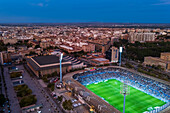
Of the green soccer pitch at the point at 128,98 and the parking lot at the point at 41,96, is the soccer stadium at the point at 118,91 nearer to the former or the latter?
the green soccer pitch at the point at 128,98

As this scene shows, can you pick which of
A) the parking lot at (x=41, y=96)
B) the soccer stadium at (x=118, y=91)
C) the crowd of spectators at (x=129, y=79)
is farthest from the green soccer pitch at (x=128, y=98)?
the parking lot at (x=41, y=96)

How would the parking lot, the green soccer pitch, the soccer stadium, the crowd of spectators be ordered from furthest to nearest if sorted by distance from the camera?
the crowd of spectators
the green soccer pitch
the soccer stadium
the parking lot

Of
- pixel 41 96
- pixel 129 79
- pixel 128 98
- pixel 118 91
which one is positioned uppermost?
pixel 129 79

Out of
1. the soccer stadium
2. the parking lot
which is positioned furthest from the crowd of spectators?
the parking lot

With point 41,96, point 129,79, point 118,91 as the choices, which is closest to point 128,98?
point 118,91

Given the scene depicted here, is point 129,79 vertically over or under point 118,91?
over

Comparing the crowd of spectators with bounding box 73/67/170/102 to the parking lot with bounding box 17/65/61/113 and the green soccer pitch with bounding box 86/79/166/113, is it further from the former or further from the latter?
the parking lot with bounding box 17/65/61/113

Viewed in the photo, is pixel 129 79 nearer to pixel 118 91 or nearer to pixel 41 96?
pixel 118 91
